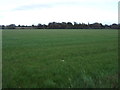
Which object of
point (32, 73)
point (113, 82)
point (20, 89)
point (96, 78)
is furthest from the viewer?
point (32, 73)

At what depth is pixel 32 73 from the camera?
27.1 feet

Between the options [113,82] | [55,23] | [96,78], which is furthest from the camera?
[55,23]

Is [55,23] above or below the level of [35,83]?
above

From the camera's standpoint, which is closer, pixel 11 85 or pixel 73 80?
pixel 11 85

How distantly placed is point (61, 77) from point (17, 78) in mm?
1743

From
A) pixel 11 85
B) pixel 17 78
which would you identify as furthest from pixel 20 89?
pixel 17 78

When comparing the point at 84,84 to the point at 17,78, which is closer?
the point at 84,84

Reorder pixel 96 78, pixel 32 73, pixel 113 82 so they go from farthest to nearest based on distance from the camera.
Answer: pixel 32 73 < pixel 96 78 < pixel 113 82

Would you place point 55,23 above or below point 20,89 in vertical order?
above

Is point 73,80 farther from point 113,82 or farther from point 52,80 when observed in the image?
point 113,82

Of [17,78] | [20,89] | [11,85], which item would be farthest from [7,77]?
[20,89]

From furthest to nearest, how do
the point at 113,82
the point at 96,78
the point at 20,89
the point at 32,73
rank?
1. the point at 32,73
2. the point at 96,78
3. the point at 113,82
4. the point at 20,89

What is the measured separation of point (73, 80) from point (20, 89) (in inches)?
79.4

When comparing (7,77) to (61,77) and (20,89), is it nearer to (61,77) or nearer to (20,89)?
(20,89)
